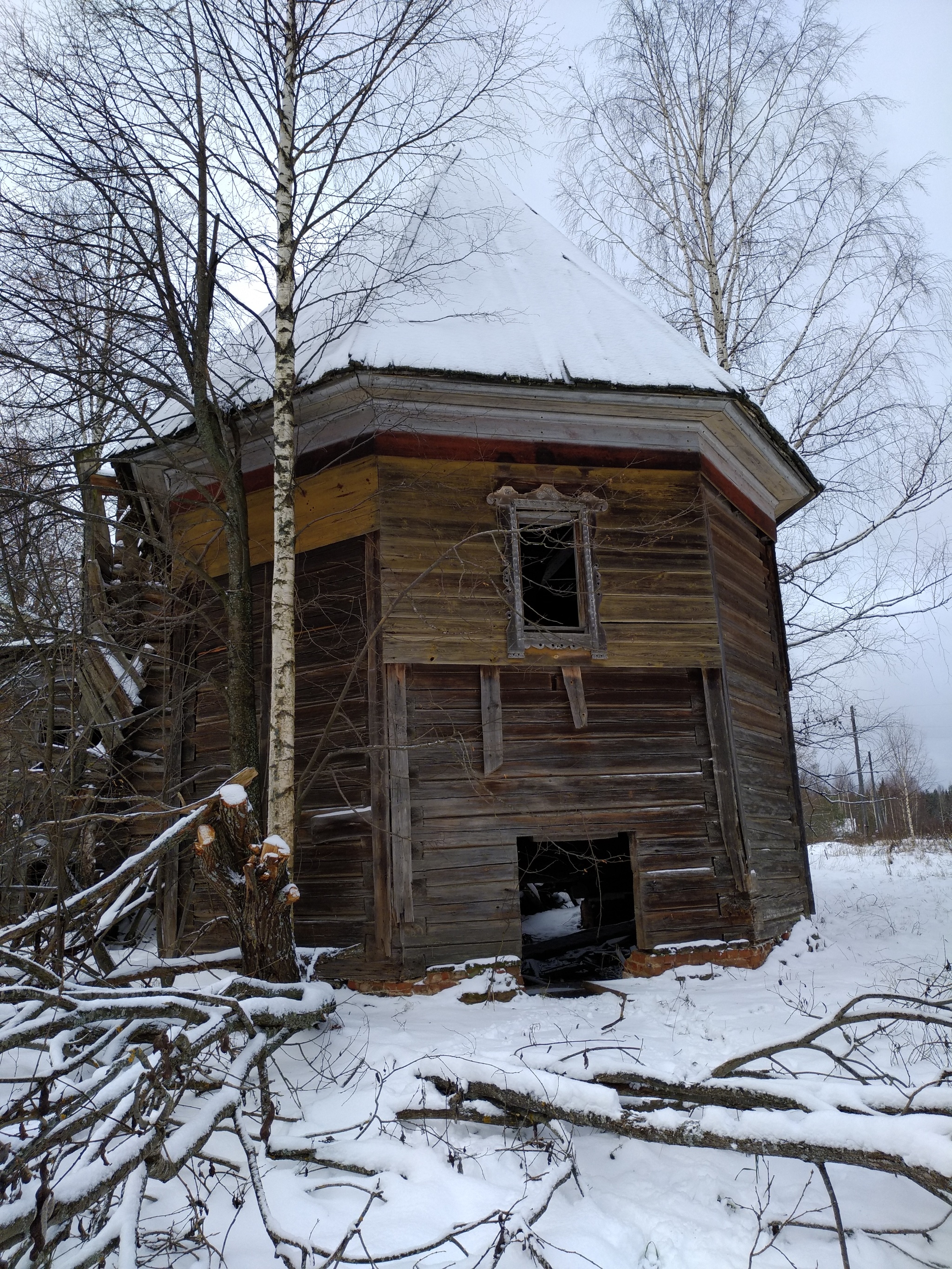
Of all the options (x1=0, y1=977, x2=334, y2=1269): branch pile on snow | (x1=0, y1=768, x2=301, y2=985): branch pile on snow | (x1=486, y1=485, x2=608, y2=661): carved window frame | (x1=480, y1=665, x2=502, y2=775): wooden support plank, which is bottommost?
(x1=0, y1=977, x2=334, y2=1269): branch pile on snow

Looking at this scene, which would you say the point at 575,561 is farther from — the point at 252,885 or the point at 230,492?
the point at 252,885

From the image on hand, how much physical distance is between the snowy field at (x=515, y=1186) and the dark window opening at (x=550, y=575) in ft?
12.1

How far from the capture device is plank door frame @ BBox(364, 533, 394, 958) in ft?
23.2

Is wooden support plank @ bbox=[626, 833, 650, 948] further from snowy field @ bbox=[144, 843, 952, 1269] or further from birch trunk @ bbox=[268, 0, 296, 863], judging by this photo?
birch trunk @ bbox=[268, 0, 296, 863]

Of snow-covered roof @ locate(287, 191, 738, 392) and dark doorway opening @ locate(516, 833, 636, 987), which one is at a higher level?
snow-covered roof @ locate(287, 191, 738, 392)

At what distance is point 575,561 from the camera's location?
8141 mm

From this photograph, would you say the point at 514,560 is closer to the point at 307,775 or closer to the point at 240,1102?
the point at 307,775

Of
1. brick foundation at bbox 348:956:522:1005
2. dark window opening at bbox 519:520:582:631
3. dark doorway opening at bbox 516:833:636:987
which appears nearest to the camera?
brick foundation at bbox 348:956:522:1005

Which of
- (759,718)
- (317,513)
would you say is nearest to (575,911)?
(759,718)

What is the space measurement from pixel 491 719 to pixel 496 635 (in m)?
0.74

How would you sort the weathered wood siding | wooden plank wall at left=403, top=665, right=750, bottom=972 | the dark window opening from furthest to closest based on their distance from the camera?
the dark window opening → the weathered wood siding → wooden plank wall at left=403, top=665, right=750, bottom=972

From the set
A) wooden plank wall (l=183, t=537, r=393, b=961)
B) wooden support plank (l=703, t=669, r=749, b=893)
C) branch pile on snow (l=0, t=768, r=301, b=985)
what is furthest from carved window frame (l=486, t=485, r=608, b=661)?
branch pile on snow (l=0, t=768, r=301, b=985)

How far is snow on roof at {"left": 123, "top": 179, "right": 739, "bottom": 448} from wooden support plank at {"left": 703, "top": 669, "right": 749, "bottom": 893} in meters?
2.77

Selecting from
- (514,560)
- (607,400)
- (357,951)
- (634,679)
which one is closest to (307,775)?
(357,951)
